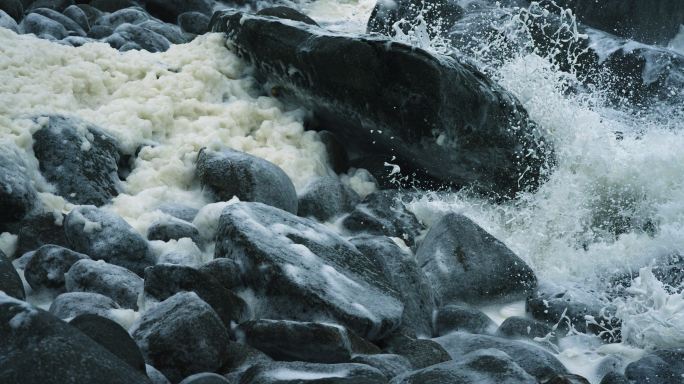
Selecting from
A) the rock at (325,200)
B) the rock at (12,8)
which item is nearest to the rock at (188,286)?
the rock at (325,200)

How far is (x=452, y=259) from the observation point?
5.05m

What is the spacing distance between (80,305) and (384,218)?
8.38ft

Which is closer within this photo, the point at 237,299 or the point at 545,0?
the point at 237,299

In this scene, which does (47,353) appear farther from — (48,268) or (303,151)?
(303,151)

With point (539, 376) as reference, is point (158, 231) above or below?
below

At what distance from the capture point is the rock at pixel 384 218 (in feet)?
18.1

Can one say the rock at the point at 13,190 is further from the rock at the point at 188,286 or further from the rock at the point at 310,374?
the rock at the point at 310,374

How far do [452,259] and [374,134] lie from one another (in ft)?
4.70

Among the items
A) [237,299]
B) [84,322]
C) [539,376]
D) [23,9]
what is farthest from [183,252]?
[23,9]

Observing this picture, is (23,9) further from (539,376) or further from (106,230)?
(539,376)

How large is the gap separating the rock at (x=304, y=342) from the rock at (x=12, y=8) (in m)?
5.72

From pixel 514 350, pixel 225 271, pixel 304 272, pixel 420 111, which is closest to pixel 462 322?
pixel 514 350

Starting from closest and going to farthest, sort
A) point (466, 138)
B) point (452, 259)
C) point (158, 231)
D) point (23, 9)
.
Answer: point (158, 231) < point (452, 259) < point (466, 138) < point (23, 9)

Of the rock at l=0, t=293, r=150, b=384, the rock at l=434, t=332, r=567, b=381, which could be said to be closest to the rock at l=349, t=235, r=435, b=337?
the rock at l=434, t=332, r=567, b=381
